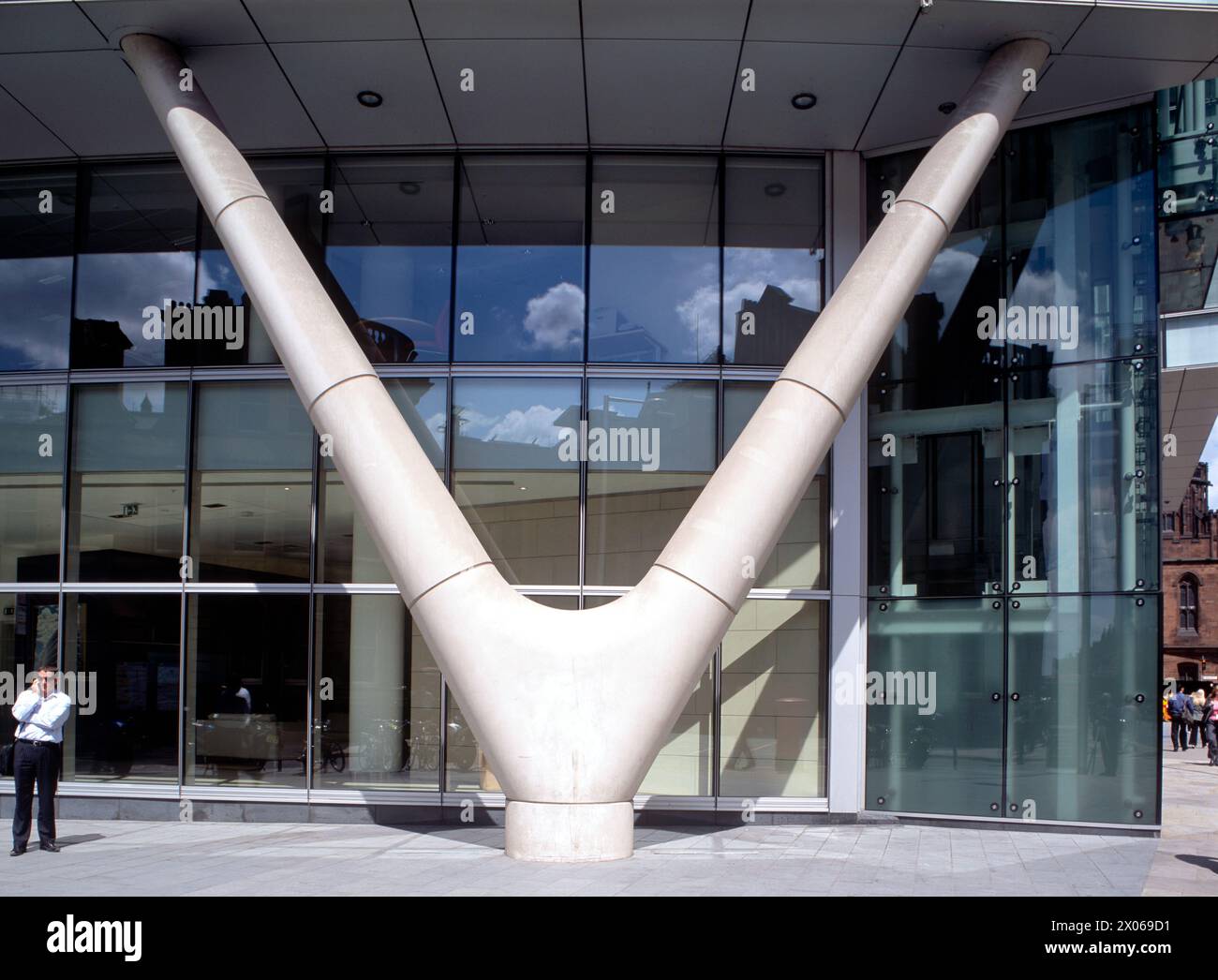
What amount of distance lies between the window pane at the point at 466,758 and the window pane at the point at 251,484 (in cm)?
265

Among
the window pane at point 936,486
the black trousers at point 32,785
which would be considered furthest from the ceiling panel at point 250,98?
the window pane at point 936,486

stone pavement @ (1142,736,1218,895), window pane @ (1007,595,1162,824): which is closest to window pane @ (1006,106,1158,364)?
window pane @ (1007,595,1162,824)

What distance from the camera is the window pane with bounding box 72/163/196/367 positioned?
14812mm

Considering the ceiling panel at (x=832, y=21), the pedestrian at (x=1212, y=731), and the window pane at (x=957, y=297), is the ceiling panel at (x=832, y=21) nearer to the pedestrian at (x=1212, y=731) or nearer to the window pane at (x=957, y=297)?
the window pane at (x=957, y=297)

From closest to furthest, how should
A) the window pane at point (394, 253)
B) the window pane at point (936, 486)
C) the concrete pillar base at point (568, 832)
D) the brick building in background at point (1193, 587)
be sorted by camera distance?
the concrete pillar base at point (568, 832), the window pane at point (936, 486), the window pane at point (394, 253), the brick building in background at point (1193, 587)

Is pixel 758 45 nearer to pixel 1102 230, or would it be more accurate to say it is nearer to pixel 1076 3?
pixel 1076 3

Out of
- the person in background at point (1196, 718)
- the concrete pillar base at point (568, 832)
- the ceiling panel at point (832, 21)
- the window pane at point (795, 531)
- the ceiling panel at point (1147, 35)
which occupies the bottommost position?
the person in background at point (1196, 718)

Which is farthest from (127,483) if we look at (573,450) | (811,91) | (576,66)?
(811,91)

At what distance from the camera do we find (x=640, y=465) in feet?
46.3

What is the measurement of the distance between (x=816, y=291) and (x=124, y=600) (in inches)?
377

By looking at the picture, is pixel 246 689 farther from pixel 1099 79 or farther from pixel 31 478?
pixel 1099 79

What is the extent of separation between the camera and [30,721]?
37.4ft

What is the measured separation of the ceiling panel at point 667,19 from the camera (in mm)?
11477
